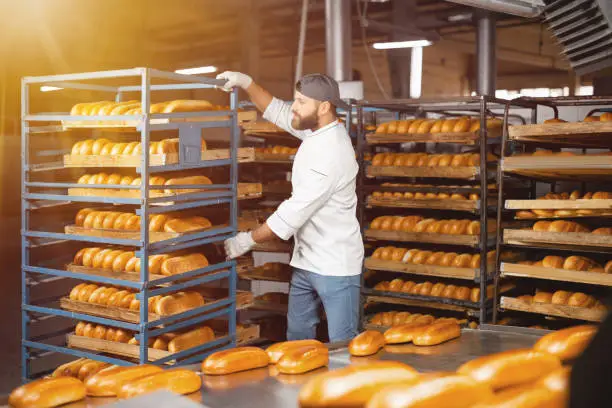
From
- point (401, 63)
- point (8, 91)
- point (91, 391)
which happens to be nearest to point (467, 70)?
point (401, 63)

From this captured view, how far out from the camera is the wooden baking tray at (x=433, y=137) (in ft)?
16.2

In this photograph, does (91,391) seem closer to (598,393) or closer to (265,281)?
(598,393)

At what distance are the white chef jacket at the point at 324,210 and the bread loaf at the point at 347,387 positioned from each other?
2.39 meters

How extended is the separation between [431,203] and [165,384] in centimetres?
380

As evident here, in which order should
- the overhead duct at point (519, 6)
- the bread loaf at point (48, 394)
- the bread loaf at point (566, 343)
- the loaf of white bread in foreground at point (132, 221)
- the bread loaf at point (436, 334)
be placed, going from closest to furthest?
1. the bread loaf at point (48, 394)
2. the bread loaf at point (566, 343)
3. the bread loaf at point (436, 334)
4. the overhead duct at point (519, 6)
5. the loaf of white bread in foreground at point (132, 221)

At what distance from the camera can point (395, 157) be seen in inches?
211

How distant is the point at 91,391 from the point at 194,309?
7.74ft

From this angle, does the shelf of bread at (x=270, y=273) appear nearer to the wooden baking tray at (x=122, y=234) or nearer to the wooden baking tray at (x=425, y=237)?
the wooden baking tray at (x=425, y=237)

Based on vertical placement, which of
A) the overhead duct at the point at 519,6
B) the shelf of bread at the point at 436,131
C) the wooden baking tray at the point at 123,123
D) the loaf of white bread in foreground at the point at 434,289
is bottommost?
the loaf of white bread in foreground at the point at 434,289

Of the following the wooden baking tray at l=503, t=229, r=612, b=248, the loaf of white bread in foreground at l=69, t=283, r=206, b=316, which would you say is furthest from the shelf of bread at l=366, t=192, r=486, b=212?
the loaf of white bread in foreground at l=69, t=283, r=206, b=316

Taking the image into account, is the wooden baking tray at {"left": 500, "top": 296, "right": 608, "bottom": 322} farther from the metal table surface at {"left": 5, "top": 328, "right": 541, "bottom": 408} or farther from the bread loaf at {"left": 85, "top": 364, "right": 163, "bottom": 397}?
the bread loaf at {"left": 85, "top": 364, "right": 163, "bottom": 397}

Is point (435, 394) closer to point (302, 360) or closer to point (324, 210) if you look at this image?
point (302, 360)

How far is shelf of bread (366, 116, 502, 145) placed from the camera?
4969 millimetres

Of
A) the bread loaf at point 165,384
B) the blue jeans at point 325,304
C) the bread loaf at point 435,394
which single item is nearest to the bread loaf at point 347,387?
the bread loaf at point 435,394
